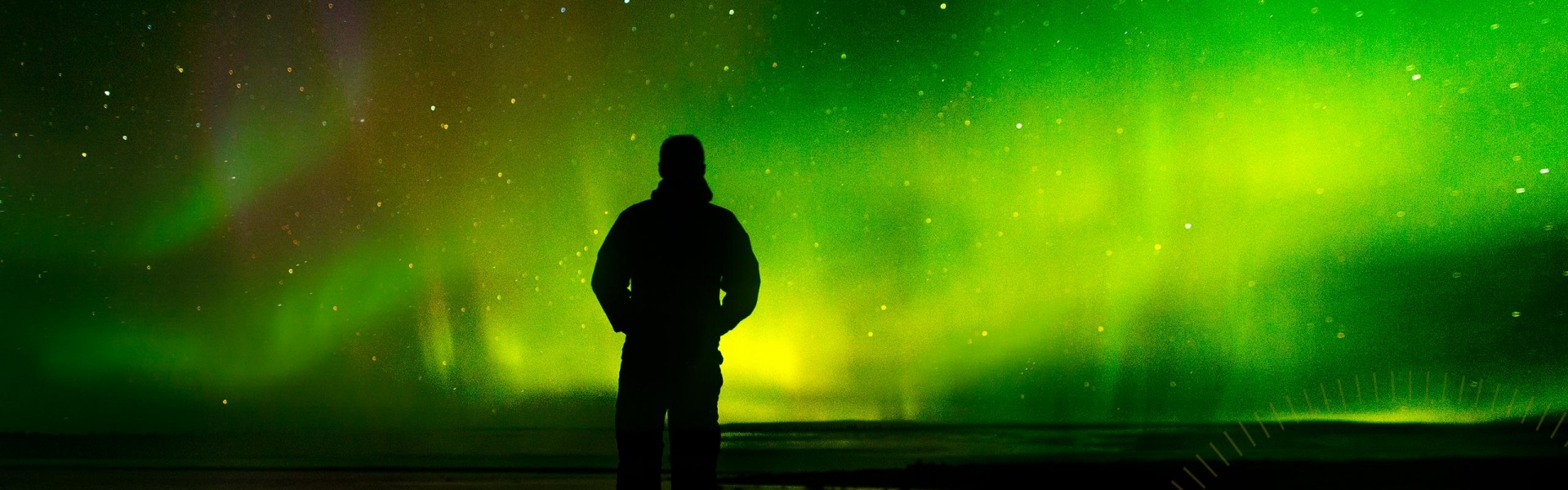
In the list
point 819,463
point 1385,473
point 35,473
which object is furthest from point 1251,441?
point 35,473

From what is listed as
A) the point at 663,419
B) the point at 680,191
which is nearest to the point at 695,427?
the point at 663,419

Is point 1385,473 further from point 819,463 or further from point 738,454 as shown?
point 738,454

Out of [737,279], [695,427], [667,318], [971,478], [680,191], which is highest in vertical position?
[680,191]

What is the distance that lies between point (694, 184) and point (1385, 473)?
3.64 metres

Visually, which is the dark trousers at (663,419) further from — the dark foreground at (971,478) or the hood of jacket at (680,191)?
the dark foreground at (971,478)

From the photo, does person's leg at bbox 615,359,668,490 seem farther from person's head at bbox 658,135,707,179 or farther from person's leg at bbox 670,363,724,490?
person's head at bbox 658,135,707,179

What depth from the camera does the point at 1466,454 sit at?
585 cm

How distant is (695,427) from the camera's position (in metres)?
2.97

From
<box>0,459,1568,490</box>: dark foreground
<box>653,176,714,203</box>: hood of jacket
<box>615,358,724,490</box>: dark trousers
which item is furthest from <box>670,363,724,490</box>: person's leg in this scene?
<box>0,459,1568,490</box>: dark foreground

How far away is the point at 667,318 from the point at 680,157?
0.43m

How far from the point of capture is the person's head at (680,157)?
2.95 metres

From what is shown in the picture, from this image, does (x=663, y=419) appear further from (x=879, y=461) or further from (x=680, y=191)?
(x=879, y=461)

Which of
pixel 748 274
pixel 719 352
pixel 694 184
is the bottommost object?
pixel 719 352

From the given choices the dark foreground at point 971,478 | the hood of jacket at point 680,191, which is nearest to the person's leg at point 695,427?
the hood of jacket at point 680,191
